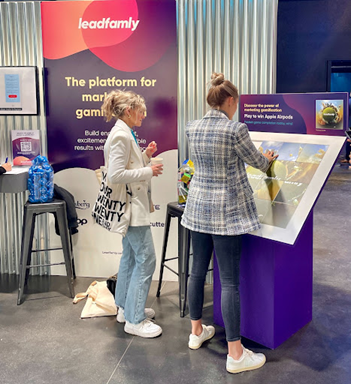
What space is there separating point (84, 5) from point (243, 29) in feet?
4.01

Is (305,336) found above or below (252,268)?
below

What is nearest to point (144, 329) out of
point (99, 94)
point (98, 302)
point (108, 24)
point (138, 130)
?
point (98, 302)

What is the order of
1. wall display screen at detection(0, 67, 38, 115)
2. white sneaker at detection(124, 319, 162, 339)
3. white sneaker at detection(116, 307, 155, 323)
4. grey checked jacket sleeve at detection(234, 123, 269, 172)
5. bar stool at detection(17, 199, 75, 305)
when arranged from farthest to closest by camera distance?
wall display screen at detection(0, 67, 38, 115), bar stool at detection(17, 199, 75, 305), white sneaker at detection(116, 307, 155, 323), white sneaker at detection(124, 319, 162, 339), grey checked jacket sleeve at detection(234, 123, 269, 172)

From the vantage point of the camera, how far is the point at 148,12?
3.85 m

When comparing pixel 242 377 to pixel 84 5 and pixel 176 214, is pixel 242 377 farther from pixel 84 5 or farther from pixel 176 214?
pixel 84 5

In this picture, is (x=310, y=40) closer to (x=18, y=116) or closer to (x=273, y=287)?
(x=18, y=116)

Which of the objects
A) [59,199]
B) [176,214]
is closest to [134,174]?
[176,214]

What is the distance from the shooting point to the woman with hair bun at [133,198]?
9.54 ft

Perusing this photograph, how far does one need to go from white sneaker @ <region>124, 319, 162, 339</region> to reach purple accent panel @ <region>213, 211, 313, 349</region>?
1.72 ft

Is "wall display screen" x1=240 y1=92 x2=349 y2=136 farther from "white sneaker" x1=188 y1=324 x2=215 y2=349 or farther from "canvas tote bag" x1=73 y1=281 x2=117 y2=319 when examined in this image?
"canvas tote bag" x1=73 y1=281 x2=117 y2=319

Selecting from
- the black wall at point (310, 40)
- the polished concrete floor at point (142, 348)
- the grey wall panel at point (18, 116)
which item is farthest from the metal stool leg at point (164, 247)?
the black wall at point (310, 40)

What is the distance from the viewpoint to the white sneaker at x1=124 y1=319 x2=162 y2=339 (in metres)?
3.20

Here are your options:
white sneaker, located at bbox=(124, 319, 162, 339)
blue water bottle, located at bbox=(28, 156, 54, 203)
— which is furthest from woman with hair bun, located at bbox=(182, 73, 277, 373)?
blue water bottle, located at bbox=(28, 156, 54, 203)

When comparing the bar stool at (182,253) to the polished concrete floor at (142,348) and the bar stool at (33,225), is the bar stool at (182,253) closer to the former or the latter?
the polished concrete floor at (142,348)
